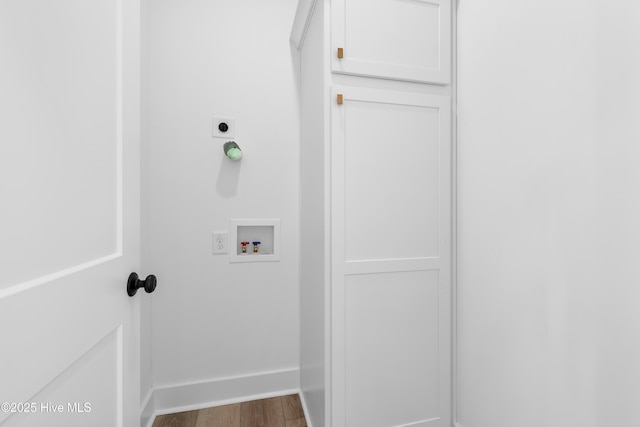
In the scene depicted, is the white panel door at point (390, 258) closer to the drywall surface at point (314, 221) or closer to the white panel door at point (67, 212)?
the drywall surface at point (314, 221)

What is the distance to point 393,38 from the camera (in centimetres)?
125

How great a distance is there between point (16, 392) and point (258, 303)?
53.0 inches

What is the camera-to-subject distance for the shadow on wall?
164 cm

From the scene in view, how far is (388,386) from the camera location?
128 centimetres

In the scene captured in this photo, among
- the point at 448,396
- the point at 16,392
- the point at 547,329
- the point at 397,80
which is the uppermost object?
the point at 397,80

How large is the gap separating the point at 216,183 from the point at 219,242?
0.33 meters

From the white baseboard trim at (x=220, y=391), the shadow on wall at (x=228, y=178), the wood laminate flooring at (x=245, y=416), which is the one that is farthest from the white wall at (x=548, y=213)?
the shadow on wall at (x=228, y=178)

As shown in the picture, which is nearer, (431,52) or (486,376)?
(486,376)

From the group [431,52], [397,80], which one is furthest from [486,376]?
[431,52]

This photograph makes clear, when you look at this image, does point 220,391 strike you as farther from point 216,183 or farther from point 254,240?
point 216,183

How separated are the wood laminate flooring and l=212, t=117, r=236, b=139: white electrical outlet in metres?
1.49

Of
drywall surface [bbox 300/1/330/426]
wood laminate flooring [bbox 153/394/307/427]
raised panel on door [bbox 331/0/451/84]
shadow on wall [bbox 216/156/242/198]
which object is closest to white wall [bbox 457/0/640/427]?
raised panel on door [bbox 331/0/451/84]

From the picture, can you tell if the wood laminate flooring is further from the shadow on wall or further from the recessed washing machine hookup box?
the shadow on wall

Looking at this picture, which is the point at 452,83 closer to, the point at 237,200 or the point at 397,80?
the point at 397,80
